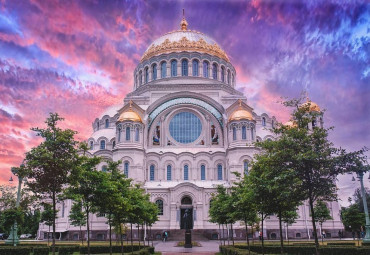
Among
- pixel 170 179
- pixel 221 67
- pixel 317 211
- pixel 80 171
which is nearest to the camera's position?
pixel 80 171

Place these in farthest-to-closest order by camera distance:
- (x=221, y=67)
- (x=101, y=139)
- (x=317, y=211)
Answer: (x=221, y=67) < (x=101, y=139) < (x=317, y=211)

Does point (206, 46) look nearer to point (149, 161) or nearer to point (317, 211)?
point (149, 161)

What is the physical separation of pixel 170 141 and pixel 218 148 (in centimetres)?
739

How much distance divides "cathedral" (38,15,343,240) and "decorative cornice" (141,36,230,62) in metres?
0.19

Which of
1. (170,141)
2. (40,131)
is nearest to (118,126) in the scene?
(170,141)

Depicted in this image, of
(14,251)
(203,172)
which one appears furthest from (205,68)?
(14,251)

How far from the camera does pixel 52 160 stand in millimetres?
20594

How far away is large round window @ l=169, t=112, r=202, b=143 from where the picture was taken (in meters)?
57.7

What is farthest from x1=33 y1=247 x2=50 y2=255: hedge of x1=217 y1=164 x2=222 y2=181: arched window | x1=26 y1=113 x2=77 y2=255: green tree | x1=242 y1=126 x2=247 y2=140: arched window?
x1=242 y1=126 x2=247 y2=140: arched window

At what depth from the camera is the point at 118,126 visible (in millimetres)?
55188

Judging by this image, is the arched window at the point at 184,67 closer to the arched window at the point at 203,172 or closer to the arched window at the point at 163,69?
the arched window at the point at 163,69

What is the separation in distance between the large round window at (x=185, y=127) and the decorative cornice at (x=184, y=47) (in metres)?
14.6

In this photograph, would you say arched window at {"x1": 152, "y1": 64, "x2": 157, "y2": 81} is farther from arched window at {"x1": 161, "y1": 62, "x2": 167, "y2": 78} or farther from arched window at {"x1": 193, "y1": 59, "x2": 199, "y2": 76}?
arched window at {"x1": 193, "y1": 59, "x2": 199, "y2": 76}

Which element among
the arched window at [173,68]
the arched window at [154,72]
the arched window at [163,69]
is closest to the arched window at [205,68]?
the arched window at [173,68]
